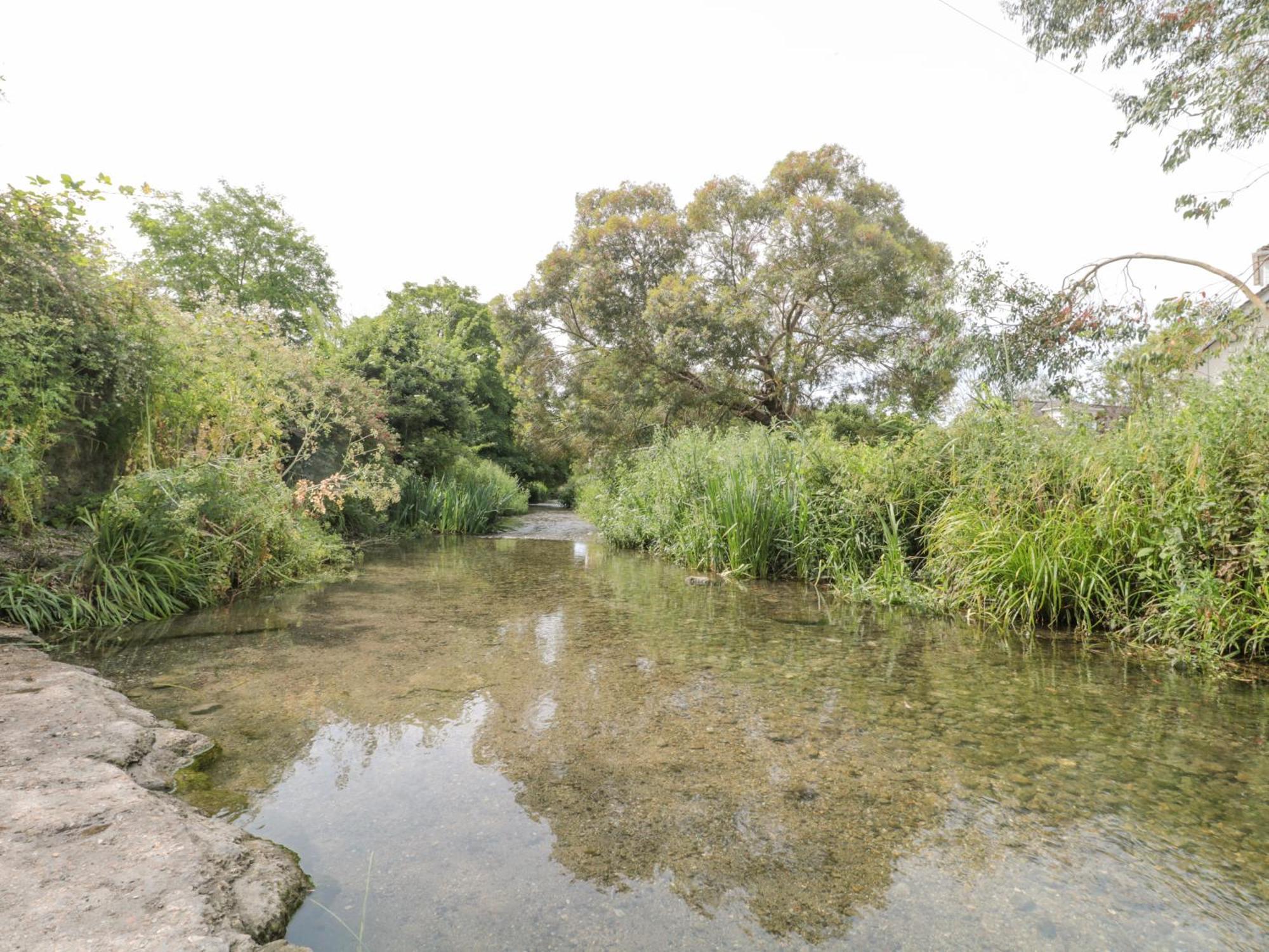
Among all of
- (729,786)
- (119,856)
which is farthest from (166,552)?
(729,786)

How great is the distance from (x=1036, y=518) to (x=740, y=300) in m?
10.7

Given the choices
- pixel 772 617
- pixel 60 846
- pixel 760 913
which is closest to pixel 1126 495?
pixel 772 617

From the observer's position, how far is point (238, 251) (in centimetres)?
2645

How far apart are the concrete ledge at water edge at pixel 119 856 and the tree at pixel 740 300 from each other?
12.4m

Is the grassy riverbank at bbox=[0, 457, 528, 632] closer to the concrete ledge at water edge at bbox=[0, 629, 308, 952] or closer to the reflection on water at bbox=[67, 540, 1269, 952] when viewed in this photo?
the reflection on water at bbox=[67, 540, 1269, 952]

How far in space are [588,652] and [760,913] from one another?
7.57 ft

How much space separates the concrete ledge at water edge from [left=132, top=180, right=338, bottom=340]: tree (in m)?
25.3

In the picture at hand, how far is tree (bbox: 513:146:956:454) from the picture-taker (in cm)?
1389

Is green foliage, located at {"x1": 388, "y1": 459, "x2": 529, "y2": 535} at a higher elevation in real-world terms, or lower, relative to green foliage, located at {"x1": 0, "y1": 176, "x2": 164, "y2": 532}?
lower

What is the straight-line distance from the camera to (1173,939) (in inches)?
53.9

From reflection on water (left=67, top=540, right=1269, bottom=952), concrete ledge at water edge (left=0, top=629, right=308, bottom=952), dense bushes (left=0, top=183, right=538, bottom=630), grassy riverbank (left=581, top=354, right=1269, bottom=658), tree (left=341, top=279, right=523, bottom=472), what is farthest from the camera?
tree (left=341, top=279, right=523, bottom=472)

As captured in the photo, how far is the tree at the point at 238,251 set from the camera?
25125 millimetres

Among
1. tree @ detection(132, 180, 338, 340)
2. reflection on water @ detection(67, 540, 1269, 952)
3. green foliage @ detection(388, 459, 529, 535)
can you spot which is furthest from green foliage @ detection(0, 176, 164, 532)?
tree @ detection(132, 180, 338, 340)

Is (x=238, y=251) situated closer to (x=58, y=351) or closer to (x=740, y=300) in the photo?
(x=740, y=300)
